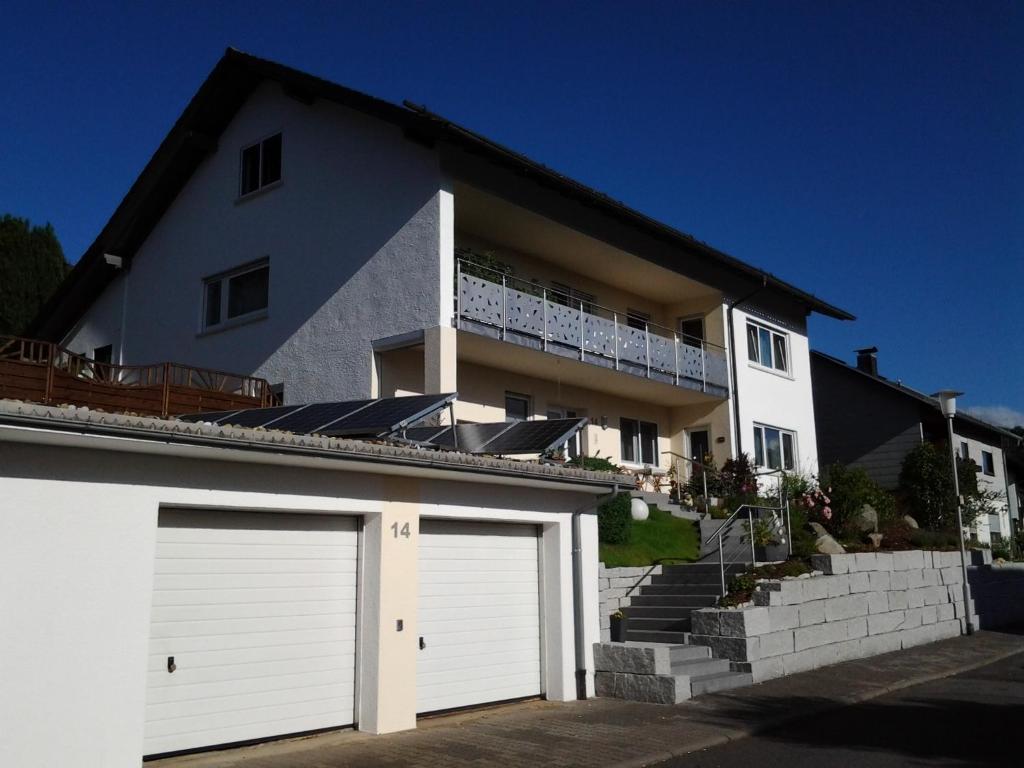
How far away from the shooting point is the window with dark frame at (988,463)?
36125 mm

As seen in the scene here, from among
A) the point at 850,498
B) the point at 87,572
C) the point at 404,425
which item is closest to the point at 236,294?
the point at 404,425

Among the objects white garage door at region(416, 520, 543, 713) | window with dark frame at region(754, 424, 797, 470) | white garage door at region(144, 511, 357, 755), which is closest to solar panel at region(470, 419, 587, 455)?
white garage door at region(416, 520, 543, 713)

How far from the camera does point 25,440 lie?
7.36 m

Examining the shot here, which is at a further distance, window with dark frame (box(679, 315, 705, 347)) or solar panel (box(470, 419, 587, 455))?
window with dark frame (box(679, 315, 705, 347))

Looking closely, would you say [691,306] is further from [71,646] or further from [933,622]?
[71,646]

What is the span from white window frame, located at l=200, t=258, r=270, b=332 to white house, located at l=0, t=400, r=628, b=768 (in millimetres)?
10229

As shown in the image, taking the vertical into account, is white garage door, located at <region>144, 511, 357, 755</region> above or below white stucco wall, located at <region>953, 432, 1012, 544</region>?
below

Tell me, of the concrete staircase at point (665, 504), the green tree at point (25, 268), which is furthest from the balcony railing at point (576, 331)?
the green tree at point (25, 268)

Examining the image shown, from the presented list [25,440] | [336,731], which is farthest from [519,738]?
[25,440]

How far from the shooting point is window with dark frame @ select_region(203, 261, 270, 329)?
2059cm

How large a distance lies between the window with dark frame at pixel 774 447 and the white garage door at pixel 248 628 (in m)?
17.0

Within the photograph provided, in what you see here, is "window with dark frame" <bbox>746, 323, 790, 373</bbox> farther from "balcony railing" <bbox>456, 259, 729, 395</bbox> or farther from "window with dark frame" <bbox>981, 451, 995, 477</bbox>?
"window with dark frame" <bbox>981, 451, 995, 477</bbox>

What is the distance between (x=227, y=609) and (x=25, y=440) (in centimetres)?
267

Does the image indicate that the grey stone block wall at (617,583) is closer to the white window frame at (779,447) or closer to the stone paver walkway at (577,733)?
the stone paver walkway at (577,733)
